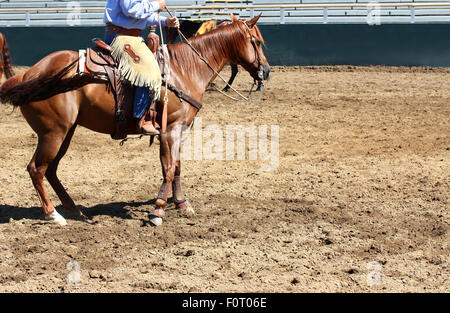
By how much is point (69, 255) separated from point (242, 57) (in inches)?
115

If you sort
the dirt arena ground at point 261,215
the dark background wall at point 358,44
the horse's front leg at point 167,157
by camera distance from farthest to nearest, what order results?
the dark background wall at point 358,44, the horse's front leg at point 167,157, the dirt arena ground at point 261,215

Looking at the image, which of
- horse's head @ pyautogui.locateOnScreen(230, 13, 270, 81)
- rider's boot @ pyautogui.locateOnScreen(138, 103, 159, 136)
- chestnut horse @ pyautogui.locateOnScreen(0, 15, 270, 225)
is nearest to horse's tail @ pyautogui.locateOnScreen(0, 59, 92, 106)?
chestnut horse @ pyautogui.locateOnScreen(0, 15, 270, 225)

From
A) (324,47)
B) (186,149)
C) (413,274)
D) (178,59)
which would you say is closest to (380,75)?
(324,47)

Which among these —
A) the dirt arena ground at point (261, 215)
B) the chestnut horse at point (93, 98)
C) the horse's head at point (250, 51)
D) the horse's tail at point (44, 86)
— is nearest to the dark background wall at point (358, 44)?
the dirt arena ground at point (261, 215)

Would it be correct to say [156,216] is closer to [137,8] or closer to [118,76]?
[118,76]

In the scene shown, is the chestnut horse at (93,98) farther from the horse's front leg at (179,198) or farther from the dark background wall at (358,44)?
the dark background wall at (358,44)

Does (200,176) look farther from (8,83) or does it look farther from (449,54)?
(449,54)

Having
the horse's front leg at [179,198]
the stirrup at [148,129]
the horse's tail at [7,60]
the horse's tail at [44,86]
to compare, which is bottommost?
the horse's front leg at [179,198]

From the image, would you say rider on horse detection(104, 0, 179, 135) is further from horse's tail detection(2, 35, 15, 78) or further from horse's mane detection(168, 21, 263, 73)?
horse's tail detection(2, 35, 15, 78)

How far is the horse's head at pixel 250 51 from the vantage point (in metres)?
6.76

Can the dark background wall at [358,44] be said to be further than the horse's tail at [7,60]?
Yes

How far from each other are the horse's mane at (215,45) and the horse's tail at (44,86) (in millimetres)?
1199

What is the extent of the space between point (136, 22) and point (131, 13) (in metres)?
0.23

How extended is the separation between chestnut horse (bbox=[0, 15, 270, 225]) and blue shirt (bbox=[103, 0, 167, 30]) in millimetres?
565
